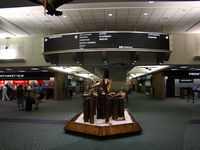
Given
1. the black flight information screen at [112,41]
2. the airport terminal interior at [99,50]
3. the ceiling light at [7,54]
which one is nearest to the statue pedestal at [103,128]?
the airport terminal interior at [99,50]

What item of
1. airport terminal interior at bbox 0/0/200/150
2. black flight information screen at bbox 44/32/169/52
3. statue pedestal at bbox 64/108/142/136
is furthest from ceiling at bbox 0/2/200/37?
statue pedestal at bbox 64/108/142/136

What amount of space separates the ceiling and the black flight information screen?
0.82 meters

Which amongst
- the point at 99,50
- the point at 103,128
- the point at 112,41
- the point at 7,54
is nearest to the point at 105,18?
the point at 112,41

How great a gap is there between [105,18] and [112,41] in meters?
1.25

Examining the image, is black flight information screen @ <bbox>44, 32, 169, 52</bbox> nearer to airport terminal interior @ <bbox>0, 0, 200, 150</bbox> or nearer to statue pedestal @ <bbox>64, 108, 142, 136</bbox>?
airport terminal interior @ <bbox>0, 0, 200, 150</bbox>

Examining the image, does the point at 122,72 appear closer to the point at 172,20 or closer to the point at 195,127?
the point at 172,20

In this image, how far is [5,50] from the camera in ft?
29.5

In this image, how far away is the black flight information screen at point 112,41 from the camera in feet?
19.5

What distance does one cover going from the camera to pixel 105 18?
6.58 m

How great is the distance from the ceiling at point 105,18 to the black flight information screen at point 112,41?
0.82m

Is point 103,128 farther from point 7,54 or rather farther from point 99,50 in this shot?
point 7,54

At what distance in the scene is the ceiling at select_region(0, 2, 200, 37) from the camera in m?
5.44

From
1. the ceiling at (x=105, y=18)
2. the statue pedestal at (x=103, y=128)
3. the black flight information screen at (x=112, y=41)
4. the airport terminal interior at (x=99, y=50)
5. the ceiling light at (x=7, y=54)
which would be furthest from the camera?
the ceiling light at (x=7, y=54)

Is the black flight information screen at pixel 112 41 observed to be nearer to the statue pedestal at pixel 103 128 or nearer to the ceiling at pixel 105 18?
the ceiling at pixel 105 18
